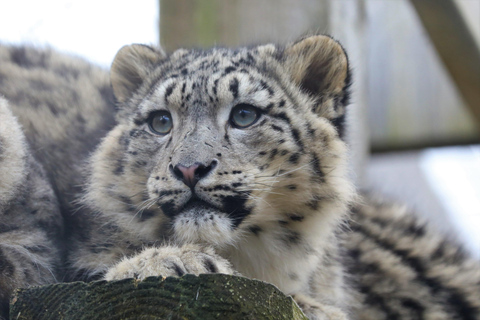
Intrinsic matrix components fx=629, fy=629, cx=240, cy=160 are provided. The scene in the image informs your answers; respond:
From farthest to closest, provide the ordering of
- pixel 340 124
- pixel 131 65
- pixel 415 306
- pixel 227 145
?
A: pixel 415 306 < pixel 131 65 < pixel 340 124 < pixel 227 145

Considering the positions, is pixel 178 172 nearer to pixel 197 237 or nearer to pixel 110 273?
pixel 197 237

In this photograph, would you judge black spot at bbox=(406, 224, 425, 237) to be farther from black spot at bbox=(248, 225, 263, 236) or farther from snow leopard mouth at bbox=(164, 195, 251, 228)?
snow leopard mouth at bbox=(164, 195, 251, 228)

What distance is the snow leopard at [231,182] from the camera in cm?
322

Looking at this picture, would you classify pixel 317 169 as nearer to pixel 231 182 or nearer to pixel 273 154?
pixel 273 154

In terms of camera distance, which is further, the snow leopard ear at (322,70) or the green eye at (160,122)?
the snow leopard ear at (322,70)

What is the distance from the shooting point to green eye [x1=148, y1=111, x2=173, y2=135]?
3.77 metres

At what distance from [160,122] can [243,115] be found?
21.4 inches

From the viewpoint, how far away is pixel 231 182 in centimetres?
318

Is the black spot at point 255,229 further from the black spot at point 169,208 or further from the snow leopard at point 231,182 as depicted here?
the black spot at point 169,208

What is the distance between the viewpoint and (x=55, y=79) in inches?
212

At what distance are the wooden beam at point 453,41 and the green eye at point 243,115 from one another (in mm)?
1942

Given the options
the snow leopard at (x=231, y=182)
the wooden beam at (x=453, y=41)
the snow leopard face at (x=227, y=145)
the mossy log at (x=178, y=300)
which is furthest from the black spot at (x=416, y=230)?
the mossy log at (x=178, y=300)

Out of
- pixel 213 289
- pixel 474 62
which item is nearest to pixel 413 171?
pixel 474 62

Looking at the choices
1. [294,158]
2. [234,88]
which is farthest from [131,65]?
[294,158]
